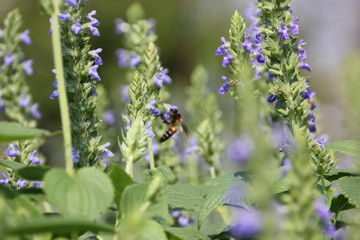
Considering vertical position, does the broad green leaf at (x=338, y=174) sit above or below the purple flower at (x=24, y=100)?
below

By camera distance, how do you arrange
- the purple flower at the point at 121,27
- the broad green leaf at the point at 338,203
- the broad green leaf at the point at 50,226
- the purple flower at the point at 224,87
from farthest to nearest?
the purple flower at the point at 121,27, the purple flower at the point at 224,87, the broad green leaf at the point at 338,203, the broad green leaf at the point at 50,226

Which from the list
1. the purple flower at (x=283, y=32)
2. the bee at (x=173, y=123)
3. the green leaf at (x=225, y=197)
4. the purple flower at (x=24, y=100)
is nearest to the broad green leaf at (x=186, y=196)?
the green leaf at (x=225, y=197)

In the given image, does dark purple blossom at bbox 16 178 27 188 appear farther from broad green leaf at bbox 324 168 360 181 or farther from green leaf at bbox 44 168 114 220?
broad green leaf at bbox 324 168 360 181

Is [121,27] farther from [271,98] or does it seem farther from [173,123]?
[271,98]

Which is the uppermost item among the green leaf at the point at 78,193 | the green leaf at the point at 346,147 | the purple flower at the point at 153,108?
the purple flower at the point at 153,108

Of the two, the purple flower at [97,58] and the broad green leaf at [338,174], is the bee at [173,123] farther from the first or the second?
the broad green leaf at [338,174]

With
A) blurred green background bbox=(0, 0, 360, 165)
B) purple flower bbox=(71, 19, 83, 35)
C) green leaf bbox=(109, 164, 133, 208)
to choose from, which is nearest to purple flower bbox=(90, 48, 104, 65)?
purple flower bbox=(71, 19, 83, 35)
